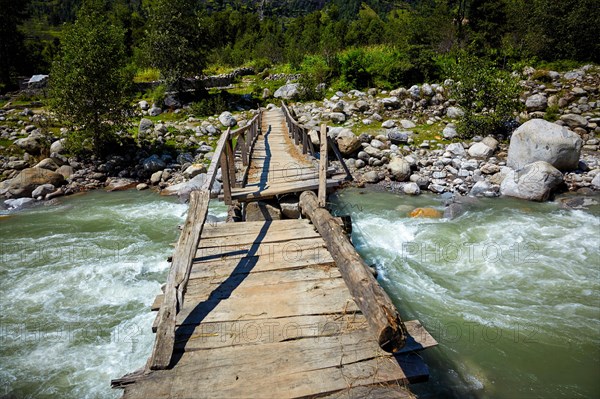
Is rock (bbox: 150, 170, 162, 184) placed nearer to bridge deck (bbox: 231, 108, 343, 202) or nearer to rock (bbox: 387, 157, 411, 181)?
bridge deck (bbox: 231, 108, 343, 202)

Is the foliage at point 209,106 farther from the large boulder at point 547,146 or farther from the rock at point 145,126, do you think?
the large boulder at point 547,146

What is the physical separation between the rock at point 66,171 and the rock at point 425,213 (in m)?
14.9

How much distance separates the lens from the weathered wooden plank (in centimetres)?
298

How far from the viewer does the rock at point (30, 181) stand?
13336 mm

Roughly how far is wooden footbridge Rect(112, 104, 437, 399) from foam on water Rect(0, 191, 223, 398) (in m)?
2.47

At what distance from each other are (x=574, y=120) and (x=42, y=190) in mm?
24033

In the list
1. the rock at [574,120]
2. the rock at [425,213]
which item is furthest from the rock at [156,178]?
the rock at [574,120]

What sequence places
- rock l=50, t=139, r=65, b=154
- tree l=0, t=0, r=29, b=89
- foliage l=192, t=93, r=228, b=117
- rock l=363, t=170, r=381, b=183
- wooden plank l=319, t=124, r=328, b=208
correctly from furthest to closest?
tree l=0, t=0, r=29, b=89 < foliage l=192, t=93, r=228, b=117 < rock l=50, t=139, r=65, b=154 < rock l=363, t=170, r=381, b=183 < wooden plank l=319, t=124, r=328, b=208

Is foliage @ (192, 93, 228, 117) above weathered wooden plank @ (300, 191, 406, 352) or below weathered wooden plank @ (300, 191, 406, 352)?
below

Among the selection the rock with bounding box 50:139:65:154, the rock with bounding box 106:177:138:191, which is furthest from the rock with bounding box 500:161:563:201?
the rock with bounding box 50:139:65:154

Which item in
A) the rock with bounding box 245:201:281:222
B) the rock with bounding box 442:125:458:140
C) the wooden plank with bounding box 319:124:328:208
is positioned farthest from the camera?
the rock with bounding box 442:125:458:140

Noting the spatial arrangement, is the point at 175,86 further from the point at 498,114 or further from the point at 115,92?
the point at 498,114

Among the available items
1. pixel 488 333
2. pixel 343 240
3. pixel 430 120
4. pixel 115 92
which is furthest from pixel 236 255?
pixel 430 120

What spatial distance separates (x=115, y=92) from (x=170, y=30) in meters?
8.92
